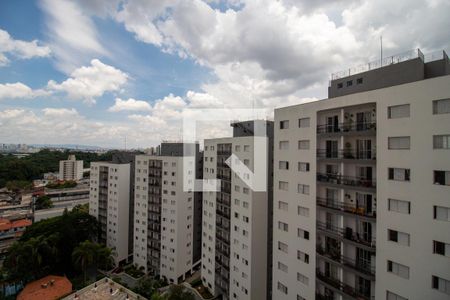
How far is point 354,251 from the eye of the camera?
17438 mm

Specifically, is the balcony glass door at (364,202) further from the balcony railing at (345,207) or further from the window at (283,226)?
the window at (283,226)

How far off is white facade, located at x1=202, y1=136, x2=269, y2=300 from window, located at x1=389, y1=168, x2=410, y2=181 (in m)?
15.9

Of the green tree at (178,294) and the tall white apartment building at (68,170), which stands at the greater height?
the tall white apartment building at (68,170)

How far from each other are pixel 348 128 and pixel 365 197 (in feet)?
17.6

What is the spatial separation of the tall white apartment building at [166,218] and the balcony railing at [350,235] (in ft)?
95.1

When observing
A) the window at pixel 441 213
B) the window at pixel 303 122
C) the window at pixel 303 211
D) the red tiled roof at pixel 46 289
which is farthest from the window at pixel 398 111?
the red tiled roof at pixel 46 289

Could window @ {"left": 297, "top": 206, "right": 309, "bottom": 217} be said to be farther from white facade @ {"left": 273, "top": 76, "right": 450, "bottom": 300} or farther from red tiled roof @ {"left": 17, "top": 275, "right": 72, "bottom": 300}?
red tiled roof @ {"left": 17, "top": 275, "right": 72, "bottom": 300}

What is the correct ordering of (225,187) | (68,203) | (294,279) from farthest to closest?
(68,203)
(225,187)
(294,279)

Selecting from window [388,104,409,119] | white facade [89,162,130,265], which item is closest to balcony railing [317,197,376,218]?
window [388,104,409,119]

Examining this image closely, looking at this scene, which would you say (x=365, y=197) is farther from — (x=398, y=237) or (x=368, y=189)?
(x=398, y=237)

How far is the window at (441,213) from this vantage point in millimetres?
12680

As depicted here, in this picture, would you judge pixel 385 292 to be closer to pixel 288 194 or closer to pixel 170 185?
pixel 288 194

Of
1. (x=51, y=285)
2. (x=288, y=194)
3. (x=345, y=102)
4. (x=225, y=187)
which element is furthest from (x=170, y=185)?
(x=345, y=102)

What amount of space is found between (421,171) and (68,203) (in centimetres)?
9124
